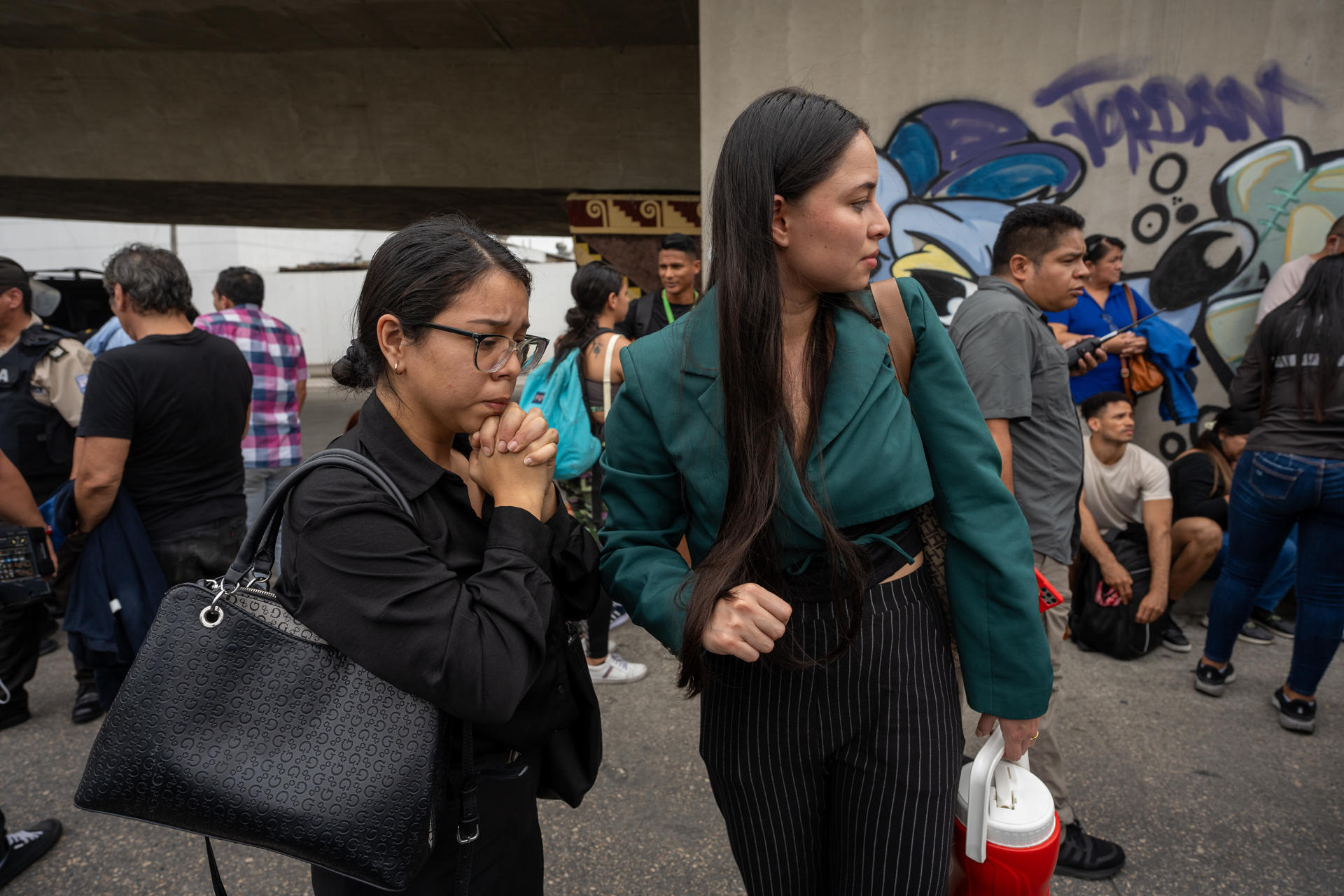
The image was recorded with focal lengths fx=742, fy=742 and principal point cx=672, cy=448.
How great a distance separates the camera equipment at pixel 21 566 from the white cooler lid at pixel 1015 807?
3180 mm

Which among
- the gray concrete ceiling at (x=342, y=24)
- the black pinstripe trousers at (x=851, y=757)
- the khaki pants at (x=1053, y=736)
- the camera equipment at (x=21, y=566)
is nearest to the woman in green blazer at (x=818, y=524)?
the black pinstripe trousers at (x=851, y=757)

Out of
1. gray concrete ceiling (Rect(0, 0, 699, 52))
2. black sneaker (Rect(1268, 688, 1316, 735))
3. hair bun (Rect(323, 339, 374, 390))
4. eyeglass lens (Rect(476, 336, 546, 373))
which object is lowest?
black sneaker (Rect(1268, 688, 1316, 735))

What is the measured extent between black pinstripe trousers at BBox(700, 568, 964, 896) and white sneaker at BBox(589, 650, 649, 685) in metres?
2.34

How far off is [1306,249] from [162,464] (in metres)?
5.88

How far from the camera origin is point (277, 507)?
112 centimetres

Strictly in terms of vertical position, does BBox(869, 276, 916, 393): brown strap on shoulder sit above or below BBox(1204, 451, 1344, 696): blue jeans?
above

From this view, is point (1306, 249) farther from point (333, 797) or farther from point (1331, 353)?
point (333, 797)

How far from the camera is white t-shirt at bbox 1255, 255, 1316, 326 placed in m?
4.04

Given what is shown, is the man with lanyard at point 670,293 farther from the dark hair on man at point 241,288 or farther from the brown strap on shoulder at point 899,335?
the brown strap on shoulder at point 899,335

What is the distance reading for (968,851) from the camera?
4.54 ft

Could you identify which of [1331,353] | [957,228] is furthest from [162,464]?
[1331,353]

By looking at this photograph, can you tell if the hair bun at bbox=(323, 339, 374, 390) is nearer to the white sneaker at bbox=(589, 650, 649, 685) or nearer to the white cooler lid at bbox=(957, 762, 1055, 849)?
the white cooler lid at bbox=(957, 762, 1055, 849)

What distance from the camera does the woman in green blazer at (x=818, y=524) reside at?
123cm

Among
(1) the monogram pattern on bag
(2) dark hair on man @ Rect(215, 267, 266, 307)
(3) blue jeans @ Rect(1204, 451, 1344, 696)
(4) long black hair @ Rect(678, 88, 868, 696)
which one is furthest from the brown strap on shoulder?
(2) dark hair on man @ Rect(215, 267, 266, 307)
